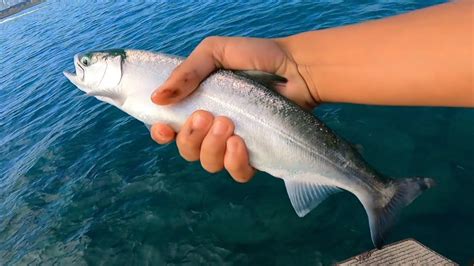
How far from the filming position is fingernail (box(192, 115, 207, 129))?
4.22 metres

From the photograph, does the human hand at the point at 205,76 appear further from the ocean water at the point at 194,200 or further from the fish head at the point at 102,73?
the ocean water at the point at 194,200

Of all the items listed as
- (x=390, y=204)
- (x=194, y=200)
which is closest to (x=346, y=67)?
(x=390, y=204)

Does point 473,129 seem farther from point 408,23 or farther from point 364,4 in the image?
point 364,4

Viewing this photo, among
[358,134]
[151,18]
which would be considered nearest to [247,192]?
[358,134]

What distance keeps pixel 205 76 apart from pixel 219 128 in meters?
0.64

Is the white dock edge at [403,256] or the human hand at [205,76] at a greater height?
the human hand at [205,76]

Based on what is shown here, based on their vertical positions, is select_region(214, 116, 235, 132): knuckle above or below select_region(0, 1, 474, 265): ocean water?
above

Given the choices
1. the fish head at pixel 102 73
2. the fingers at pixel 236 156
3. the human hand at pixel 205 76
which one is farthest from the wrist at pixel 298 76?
the fish head at pixel 102 73

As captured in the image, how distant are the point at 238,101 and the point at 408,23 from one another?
6.10 feet

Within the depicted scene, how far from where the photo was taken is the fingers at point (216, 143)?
13.8ft

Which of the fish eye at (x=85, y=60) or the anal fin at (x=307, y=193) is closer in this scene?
the anal fin at (x=307, y=193)

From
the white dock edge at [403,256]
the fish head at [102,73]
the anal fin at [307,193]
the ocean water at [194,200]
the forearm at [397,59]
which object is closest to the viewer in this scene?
the forearm at [397,59]

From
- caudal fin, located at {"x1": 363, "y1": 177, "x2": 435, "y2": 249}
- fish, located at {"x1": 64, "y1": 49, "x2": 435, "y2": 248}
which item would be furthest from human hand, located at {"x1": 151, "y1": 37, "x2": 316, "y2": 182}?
caudal fin, located at {"x1": 363, "y1": 177, "x2": 435, "y2": 249}

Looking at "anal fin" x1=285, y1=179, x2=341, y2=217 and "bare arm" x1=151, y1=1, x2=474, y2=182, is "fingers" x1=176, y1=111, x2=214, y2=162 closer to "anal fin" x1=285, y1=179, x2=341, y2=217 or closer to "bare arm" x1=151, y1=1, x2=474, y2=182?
"bare arm" x1=151, y1=1, x2=474, y2=182
